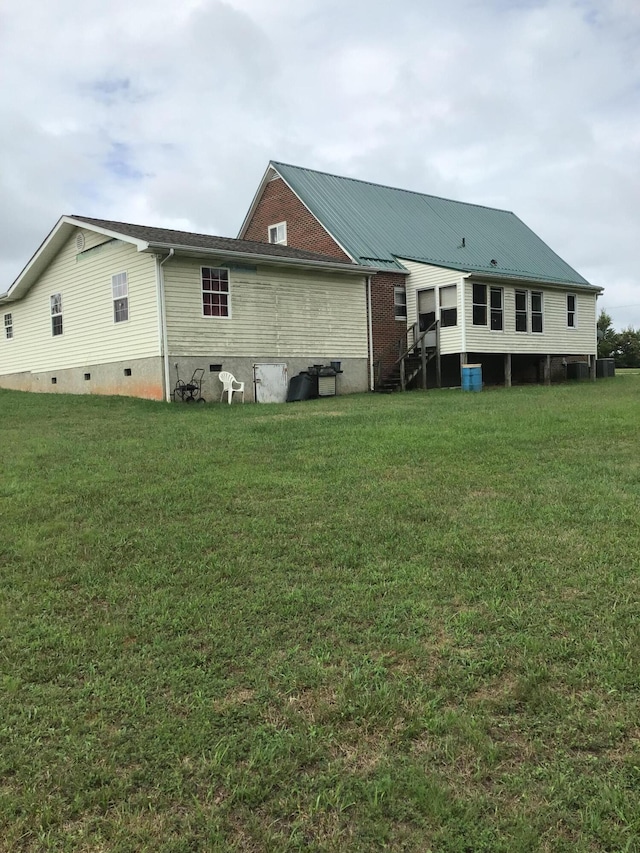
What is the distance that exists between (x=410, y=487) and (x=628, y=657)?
311cm

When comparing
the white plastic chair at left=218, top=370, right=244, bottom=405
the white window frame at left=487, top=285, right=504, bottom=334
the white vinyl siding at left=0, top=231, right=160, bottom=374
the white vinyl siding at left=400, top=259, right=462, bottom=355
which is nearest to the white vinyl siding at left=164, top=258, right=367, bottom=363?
the white plastic chair at left=218, top=370, right=244, bottom=405

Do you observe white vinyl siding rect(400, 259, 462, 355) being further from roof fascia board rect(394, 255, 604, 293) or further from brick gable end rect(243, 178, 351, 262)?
brick gable end rect(243, 178, 351, 262)

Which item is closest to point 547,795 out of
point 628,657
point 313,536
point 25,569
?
point 628,657

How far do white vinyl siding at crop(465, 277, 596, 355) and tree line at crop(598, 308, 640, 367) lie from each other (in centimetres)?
2972

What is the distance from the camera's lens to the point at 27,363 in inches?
850

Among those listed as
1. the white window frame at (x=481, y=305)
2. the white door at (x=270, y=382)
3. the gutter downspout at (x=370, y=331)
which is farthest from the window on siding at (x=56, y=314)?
the white window frame at (x=481, y=305)

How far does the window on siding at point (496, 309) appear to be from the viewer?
68.0 ft

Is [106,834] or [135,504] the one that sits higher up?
[135,504]

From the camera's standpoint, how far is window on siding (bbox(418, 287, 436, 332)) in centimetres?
2027

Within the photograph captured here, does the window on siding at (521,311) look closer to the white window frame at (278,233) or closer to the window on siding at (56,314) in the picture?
the white window frame at (278,233)

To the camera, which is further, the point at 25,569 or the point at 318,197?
the point at 318,197

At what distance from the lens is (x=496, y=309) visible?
2086 cm

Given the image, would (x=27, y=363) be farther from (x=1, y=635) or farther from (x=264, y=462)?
(x=1, y=635)

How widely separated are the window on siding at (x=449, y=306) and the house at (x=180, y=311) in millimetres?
2469
